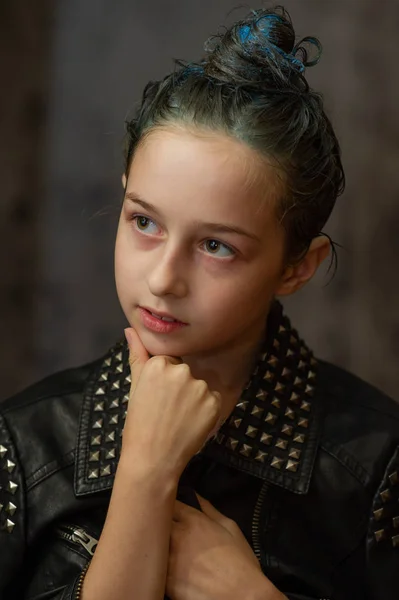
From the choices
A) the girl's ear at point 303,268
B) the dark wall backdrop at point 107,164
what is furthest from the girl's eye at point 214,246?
the dark wall backdrop at point 107,164

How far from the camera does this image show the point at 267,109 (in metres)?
1.27

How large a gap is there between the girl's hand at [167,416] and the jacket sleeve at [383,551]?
288 mm

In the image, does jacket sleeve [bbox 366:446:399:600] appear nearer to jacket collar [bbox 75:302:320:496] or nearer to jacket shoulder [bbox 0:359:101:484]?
jacket collar [bbox 75:302:320:496]

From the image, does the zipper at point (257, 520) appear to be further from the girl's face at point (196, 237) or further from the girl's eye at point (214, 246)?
the girl's eye at point (214, 246)

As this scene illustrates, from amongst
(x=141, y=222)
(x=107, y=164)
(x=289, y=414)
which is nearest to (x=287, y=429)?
(x=289, y=414)

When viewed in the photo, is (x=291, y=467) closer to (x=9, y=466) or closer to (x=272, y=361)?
(x=272, y=361)

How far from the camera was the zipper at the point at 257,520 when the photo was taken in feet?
4.43

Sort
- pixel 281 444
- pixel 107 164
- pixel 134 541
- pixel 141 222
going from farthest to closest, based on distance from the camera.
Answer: pixel 107 164 < pixel 281 444 < pixel 141 222 < pixel 134 541

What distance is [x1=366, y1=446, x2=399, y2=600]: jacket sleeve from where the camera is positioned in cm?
137

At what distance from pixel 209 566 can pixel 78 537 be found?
0.19 m

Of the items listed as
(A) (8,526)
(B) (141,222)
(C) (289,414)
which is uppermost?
(B) (141,222)

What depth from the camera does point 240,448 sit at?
136cm

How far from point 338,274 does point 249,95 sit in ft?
2.45

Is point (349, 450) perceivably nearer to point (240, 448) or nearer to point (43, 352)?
point (240, 448)
